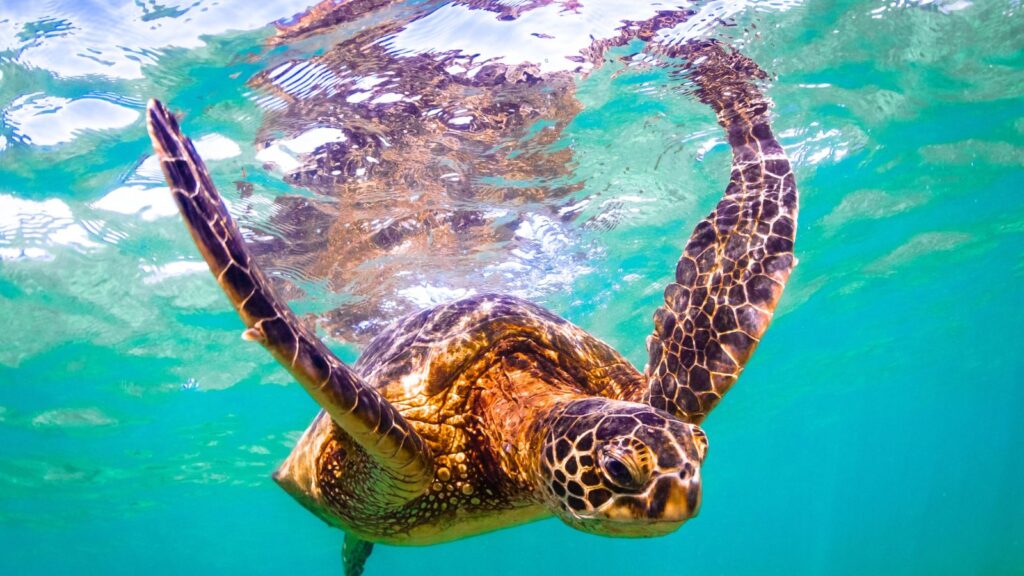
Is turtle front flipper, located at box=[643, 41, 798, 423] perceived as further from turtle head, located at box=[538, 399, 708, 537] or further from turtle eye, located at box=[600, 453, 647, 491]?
turtle eye, located at box=[600, 453, 647, 491]

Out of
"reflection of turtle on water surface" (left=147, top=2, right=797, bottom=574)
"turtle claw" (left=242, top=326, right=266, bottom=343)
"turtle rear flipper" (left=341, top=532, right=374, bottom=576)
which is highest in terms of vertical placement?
"turtle claw" (left=242, top=326, right=266, bottom=343)

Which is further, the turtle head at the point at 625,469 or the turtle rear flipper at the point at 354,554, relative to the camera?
the turtle rear flipper at the point at 354,554

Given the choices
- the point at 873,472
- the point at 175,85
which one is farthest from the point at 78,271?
the point at 873,472

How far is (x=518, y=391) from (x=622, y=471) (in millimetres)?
1409

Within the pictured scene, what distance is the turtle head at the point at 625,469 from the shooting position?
2355mm

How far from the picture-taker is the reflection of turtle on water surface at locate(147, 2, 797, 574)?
7.69ft

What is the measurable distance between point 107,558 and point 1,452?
3314 cm

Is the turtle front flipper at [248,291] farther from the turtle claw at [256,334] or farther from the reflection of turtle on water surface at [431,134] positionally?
the reflection of turtle on water surface at [431,134]

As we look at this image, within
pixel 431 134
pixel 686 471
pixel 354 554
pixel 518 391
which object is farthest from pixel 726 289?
pixel 431 134

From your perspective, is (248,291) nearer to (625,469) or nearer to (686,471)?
(625,469)

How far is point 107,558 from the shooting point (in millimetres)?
45875

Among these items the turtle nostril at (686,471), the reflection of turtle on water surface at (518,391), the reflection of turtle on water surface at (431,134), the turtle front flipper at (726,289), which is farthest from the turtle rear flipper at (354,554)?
the reflection of turtle on water surface at (431,134)

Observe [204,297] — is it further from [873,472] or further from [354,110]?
[873,472]

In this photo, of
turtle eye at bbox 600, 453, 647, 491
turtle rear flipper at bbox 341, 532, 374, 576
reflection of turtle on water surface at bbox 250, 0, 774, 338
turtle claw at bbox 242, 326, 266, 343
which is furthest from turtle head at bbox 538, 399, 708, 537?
reflection of turtle on water surface at bbox 250, 0, 774, 338
